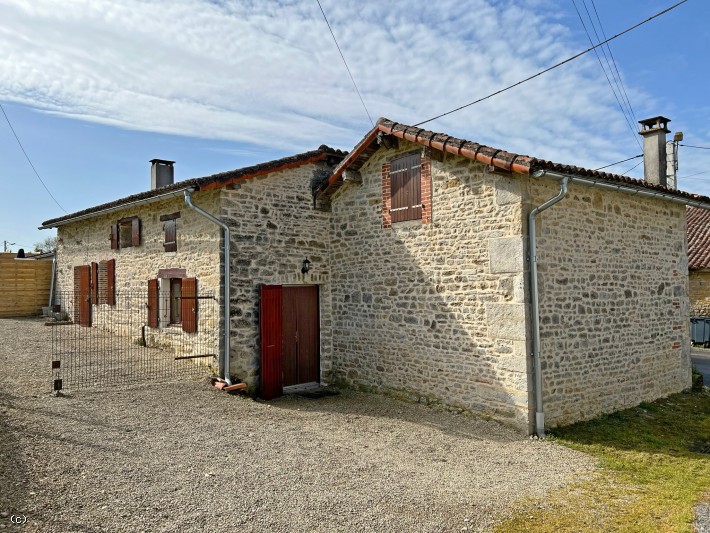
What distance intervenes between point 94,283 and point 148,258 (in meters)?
3.70

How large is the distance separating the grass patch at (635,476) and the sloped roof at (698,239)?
9.97m

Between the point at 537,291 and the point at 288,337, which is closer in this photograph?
the point at 537,291

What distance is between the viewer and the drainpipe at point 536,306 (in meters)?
7.24

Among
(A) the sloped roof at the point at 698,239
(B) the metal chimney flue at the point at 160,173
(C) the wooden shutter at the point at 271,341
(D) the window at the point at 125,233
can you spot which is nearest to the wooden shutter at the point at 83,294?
(D) the window at the point at 125,233

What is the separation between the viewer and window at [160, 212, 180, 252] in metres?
10.6

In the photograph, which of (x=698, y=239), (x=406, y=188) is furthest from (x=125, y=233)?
(x=698, y=239)

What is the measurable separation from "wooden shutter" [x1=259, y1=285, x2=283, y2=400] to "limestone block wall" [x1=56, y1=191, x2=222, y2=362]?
855mm

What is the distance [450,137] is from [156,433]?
20.1 ft

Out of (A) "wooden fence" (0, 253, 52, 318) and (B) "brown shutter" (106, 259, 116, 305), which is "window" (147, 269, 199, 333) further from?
(A) "wooden fence" (0, 253, 52, 318)

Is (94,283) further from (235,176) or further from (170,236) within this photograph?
(235,176)

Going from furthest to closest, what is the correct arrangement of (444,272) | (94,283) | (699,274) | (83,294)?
(699,274), (83,294), (94,283), (444,272)

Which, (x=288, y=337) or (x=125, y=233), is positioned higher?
(x=125, y=233)

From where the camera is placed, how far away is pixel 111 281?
13.2 m

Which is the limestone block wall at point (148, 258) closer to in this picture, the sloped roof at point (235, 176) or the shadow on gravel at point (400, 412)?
the sloped roof at point (235, 176)
